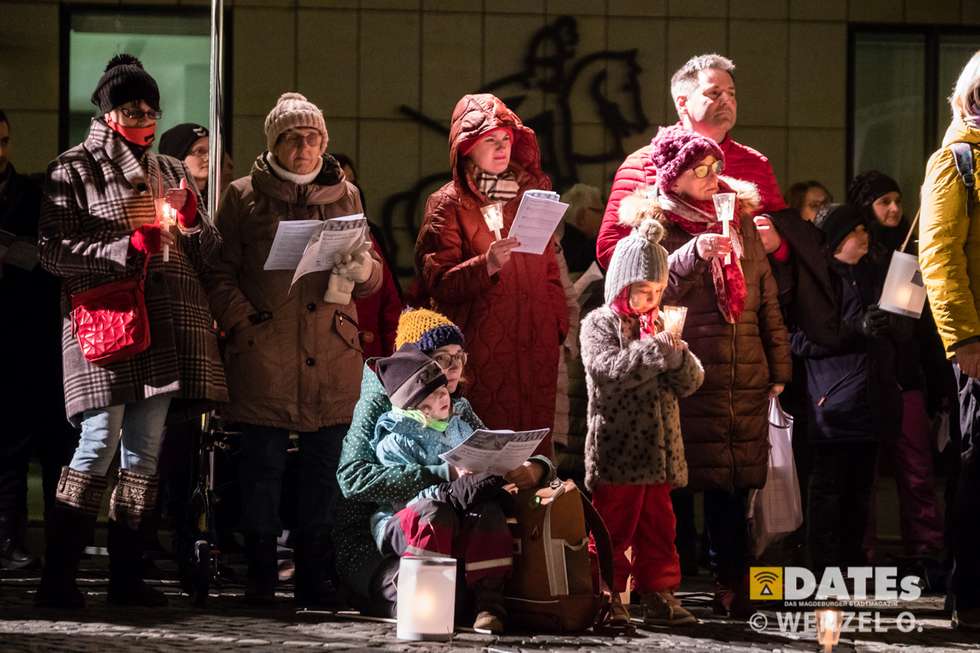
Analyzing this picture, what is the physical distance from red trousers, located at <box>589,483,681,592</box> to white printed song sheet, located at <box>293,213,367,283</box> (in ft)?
4.58

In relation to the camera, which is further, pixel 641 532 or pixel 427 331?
pixel 641 532

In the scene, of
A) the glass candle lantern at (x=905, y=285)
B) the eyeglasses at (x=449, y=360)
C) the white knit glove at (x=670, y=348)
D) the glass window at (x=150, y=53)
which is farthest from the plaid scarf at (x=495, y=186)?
the glass window at (x=150, y=53)

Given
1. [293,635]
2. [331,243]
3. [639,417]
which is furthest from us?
[331,243]

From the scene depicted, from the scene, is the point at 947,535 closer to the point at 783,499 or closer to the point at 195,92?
the point at 783,499

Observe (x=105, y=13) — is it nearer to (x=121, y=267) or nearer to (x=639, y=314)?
(x=121, y=267)

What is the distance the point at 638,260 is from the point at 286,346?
4.82 ft

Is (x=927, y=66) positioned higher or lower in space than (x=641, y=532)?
higher

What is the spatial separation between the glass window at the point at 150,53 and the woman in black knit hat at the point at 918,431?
14.8 feet

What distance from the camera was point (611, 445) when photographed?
7656 millimetres

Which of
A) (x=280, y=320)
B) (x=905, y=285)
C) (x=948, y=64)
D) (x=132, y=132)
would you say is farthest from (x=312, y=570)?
(x=948, y=64)

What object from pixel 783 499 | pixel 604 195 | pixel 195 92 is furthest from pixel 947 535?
pixel 195 92

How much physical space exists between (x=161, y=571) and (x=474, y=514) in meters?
2.40

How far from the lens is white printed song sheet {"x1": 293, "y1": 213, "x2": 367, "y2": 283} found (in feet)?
25.4

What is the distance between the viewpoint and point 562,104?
488 inches
